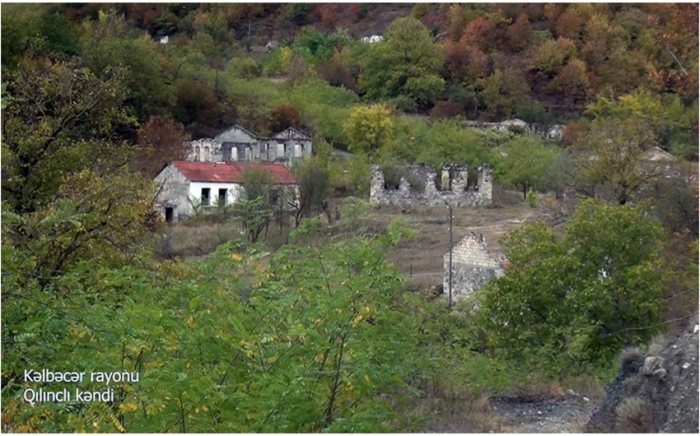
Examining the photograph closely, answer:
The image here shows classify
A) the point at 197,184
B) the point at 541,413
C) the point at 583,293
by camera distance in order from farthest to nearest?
the point at 197,184
the point at 583,293
the point at 541,413

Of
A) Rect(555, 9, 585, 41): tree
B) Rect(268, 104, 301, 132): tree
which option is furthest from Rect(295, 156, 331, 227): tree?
Rect(555, 9, 585, 41): tree

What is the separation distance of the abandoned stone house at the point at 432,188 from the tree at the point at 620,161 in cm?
618

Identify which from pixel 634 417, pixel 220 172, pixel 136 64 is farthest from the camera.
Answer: pixel 136 64

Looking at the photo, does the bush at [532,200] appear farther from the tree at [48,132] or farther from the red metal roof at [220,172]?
the tree at [48,132]

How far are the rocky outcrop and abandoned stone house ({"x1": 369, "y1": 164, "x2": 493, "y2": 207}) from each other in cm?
2141

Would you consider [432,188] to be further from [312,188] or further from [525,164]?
[312,188]

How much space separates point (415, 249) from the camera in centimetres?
2077

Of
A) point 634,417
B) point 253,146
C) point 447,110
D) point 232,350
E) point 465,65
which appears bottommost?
point 634,417

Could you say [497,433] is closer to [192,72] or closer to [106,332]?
[106,332]

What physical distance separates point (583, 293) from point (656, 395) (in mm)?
4267

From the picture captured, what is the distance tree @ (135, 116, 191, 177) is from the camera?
24406 millimetres

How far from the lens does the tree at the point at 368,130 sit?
118 ft

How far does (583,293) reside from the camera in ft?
37.2

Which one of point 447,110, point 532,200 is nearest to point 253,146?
point 532,200
